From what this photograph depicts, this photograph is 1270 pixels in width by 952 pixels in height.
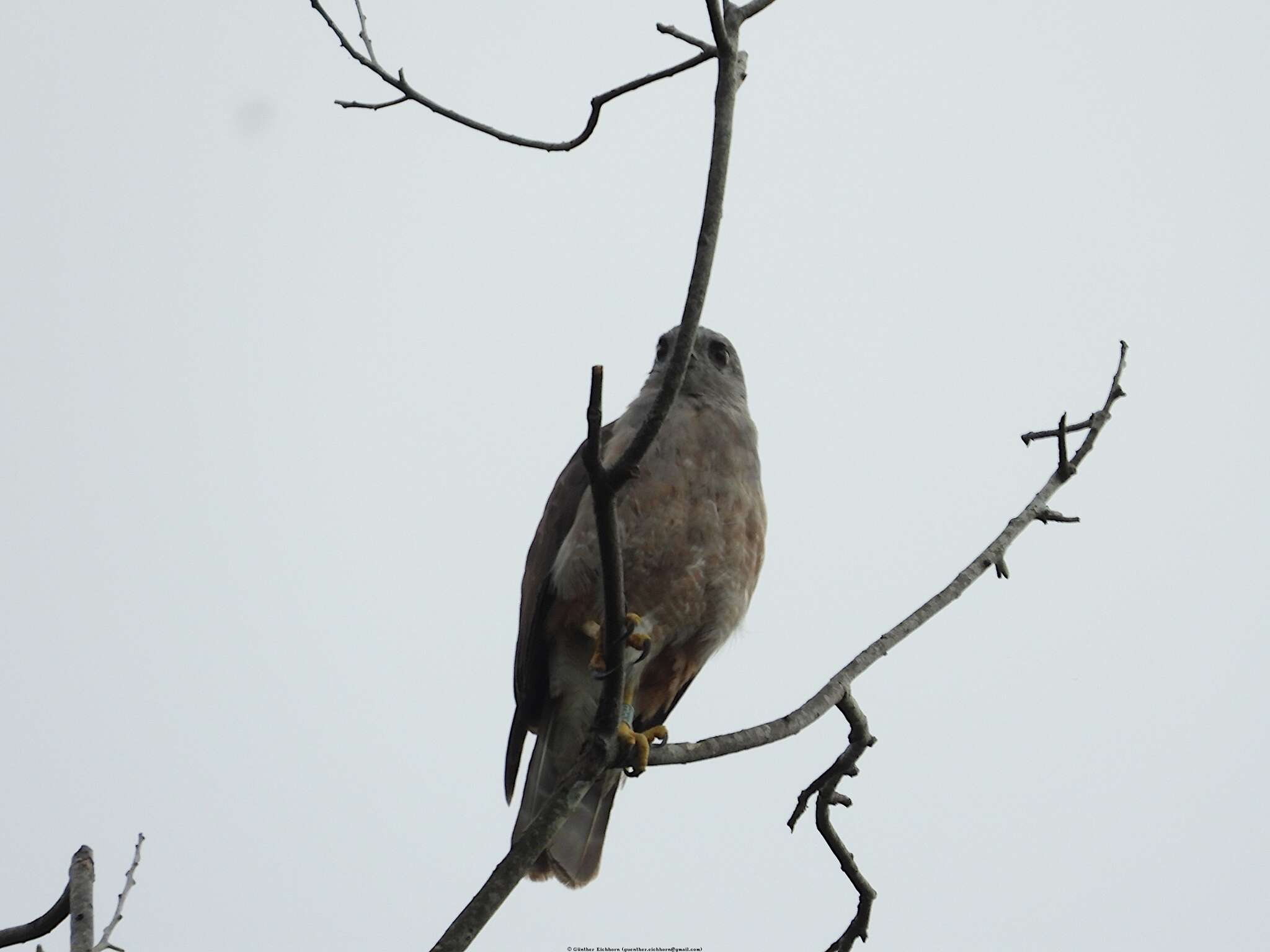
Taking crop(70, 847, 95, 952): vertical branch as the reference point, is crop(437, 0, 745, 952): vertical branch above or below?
above

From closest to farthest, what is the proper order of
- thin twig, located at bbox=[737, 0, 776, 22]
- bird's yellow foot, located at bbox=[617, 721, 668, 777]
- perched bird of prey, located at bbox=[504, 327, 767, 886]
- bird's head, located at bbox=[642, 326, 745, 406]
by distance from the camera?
thin twig, located at bbox=[737, 0, 776, 22] → bird's yellow foot, located at bbox=[617, 721, 668, 777] → perched bird of prey, located at bbox=[504, 327, 767, 886] → bird's head, located at bbox=[642, 326, 745, 406]

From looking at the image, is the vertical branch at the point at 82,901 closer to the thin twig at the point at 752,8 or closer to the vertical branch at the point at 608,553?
the vertical branch at the point at 608,553

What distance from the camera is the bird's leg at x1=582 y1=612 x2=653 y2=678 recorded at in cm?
343

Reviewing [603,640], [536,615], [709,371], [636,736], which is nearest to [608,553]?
[603,640]

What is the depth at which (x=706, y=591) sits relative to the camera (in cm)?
479

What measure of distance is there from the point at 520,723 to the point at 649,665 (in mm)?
538

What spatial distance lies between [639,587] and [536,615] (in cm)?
43

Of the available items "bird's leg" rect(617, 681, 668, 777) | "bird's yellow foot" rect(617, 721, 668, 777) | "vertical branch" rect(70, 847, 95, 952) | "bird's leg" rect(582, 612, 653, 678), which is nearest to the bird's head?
"bird's leg" rect(582, 612, 653, 678)

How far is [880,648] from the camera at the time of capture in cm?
380

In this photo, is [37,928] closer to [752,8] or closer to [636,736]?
[636,736]

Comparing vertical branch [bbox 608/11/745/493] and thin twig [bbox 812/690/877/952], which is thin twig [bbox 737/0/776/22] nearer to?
vertical branch [bbox 608/11/745/493]

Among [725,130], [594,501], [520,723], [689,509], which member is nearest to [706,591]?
[689,509]

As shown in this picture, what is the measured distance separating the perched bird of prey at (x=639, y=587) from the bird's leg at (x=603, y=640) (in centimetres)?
1

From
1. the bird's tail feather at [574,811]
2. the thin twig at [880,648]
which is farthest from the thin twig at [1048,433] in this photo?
the bird's tail feather at [574,811]
